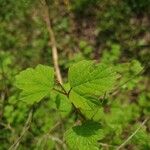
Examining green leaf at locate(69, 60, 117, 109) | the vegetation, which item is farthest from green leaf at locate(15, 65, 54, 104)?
the vegetation

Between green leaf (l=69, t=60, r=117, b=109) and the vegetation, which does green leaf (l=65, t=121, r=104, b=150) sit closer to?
green leaf (l=69, t=60, r=117, b=109)

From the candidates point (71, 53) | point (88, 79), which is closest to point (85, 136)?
point (88, 79)

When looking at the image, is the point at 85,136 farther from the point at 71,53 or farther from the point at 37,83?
the point at 71,53

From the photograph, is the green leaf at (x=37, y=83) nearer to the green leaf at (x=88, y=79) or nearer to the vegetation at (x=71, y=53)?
the green leaf at (x=88, y=79)

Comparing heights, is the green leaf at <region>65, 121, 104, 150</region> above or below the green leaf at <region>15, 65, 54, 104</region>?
below

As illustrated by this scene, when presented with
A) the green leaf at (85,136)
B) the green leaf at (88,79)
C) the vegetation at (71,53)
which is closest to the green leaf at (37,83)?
the green leaf at (88,79)

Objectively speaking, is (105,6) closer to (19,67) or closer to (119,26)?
(119,26)

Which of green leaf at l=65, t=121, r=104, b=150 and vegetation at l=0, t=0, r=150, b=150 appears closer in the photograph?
green leaf at l=65, t=121, r=104, b=150
